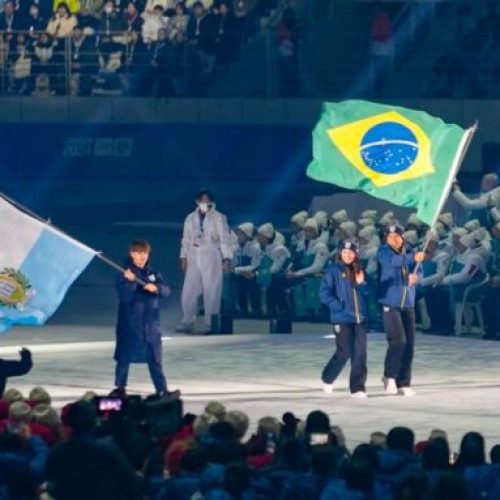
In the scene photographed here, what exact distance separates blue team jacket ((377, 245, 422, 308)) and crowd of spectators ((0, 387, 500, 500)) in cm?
Result: 734

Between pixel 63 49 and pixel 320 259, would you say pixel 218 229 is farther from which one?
pixel 63 49

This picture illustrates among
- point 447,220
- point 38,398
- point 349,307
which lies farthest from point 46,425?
point 447,220

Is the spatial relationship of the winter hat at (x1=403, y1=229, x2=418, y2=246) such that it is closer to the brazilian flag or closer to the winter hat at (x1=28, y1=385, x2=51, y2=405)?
the brazilian flag

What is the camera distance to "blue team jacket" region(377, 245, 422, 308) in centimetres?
2461

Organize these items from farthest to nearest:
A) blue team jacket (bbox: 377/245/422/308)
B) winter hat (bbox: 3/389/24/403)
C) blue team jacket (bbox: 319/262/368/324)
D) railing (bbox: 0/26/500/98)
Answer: railing (bbox: 0/26/500/98) < blue team jacket (bbox: 377/245/422/308) < blue team jacket (bbox: 319/262/368/324) < winter hat (bbox: 3/389/24/403)

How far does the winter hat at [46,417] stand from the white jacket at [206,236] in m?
13.8

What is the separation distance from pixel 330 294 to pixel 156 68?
20.6m

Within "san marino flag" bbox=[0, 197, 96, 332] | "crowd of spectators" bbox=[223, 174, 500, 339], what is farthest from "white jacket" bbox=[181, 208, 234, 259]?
"san marino flag" bbox=[0, 197, 96, 332]

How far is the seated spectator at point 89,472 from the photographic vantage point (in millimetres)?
13398

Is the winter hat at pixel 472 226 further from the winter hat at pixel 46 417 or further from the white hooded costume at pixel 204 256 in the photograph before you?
the winter hat at pixel 46 417

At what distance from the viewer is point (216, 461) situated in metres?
15.2

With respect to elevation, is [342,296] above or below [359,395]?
above

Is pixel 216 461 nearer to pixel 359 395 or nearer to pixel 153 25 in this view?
pixel 359 395

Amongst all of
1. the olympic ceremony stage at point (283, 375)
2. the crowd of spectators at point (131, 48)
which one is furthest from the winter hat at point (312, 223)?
the crowd of spectators at point (131, 48)
